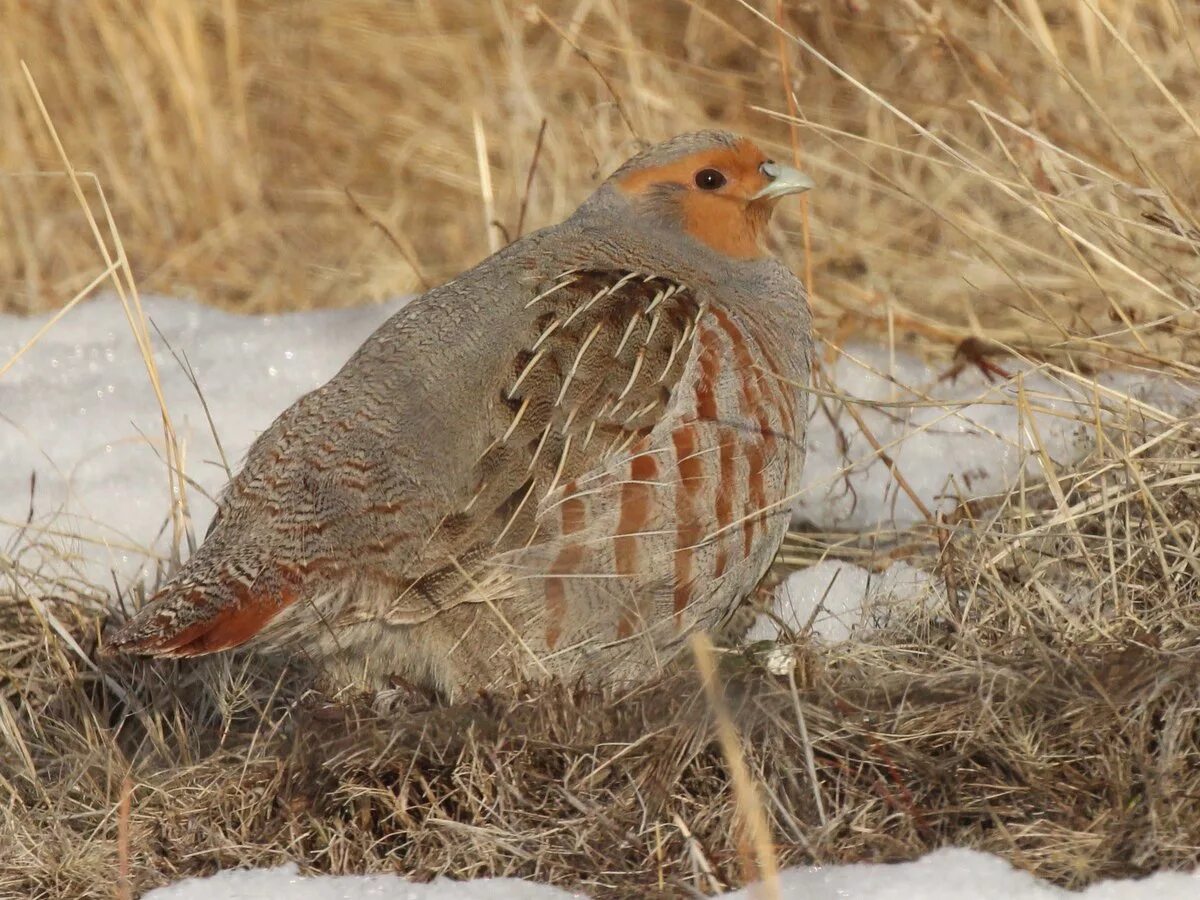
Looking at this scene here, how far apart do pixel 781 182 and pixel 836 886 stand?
5.73ft

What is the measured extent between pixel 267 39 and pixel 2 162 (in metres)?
1.19

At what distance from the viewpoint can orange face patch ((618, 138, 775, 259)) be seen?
331 cm

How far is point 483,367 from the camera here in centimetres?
273

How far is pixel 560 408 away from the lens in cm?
268

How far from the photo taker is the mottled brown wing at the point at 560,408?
2561mm

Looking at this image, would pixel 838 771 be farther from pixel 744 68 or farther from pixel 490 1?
pixel 490 1

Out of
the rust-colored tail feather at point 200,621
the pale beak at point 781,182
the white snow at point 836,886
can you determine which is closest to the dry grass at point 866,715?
the white snow at point 836,886

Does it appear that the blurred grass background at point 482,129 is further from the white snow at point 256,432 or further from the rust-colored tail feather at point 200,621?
the rust-colored tail feather at point 200,621

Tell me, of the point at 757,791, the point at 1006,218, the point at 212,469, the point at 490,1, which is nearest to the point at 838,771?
the point at 757,791

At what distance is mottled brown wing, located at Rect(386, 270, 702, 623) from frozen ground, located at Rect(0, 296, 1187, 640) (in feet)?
1.67

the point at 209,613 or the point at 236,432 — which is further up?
the point at 236,432

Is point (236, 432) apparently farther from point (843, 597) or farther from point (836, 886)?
point (836, 886)

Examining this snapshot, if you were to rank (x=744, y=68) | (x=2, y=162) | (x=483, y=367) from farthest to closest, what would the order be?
(x=744, y=68) → (x=2, y=162) → (x=483, y=367)

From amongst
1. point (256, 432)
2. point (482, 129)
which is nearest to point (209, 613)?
point (256, 432)
